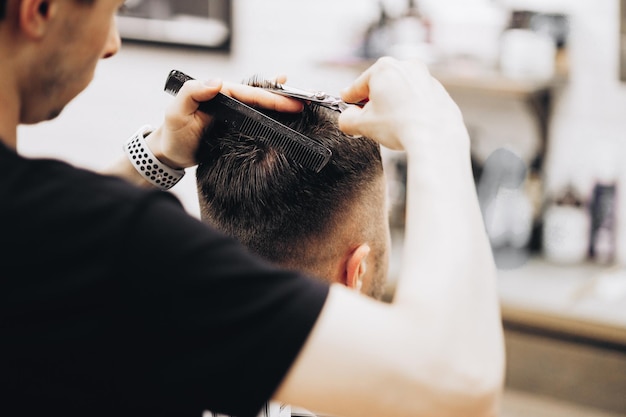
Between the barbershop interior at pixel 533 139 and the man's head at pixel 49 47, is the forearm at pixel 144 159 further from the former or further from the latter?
the barbershop interior at pixel 533 139

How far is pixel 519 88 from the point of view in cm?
302

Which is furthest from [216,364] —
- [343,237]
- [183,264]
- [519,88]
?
[519,88]

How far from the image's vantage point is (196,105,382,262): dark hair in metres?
1.43

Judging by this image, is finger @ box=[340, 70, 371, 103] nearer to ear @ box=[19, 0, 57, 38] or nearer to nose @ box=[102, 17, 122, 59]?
nose @ box=[102, 17, 122, 59]

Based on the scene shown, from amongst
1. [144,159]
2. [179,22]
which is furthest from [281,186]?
[179,22]

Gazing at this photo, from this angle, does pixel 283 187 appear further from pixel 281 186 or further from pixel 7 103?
pixel 7 103

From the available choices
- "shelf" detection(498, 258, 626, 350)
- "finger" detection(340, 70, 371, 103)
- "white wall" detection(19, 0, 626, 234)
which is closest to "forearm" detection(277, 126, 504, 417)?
"finger" detection(340, 70, 371, 103)

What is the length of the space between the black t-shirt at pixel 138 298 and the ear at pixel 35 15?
6.3 inches

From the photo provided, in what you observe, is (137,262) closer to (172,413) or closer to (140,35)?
(172,413)

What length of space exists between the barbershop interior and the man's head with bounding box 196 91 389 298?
1.43m

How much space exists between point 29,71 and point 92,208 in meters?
0.22

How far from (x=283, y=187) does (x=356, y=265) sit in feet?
0.67

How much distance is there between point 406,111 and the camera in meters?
1.02

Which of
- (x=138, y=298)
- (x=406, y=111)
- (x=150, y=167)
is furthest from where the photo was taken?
(x=150, y=167)
